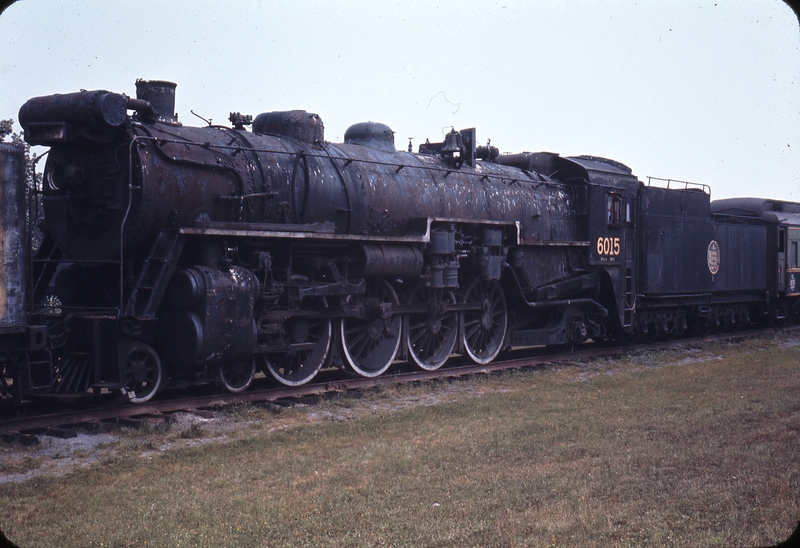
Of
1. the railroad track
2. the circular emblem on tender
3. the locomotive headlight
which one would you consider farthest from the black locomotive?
the circular emblem on tender

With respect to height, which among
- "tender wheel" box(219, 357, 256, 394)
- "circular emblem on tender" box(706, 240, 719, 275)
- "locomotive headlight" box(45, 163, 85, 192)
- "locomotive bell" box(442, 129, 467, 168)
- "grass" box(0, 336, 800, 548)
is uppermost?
"locomotive bell" box(442, 129, 467, 168)

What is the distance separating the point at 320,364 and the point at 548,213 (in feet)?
21.6

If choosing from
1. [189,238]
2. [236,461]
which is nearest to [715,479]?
[236,461]

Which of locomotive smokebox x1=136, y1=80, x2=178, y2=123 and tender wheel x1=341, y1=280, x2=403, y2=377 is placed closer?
locomotive smokebox x1=136, y1=80, x2=178, y2=123

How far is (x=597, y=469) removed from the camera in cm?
725

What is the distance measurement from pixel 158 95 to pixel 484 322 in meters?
7.36

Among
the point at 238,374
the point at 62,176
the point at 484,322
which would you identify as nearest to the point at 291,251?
the point at 238,374

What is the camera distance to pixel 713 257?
21.7m

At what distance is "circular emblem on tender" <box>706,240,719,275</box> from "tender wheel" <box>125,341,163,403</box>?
1556 cm

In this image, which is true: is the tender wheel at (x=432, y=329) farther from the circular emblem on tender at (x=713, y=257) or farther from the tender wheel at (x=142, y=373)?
the circular emblem on tender at (x=713, y=257)

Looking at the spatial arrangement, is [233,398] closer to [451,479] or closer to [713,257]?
[451,479]

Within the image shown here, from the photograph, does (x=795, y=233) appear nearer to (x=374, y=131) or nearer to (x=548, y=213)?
(x=548, y=213)

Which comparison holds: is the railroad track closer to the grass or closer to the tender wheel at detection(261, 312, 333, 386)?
the tender wheel at detection(261, 312, 333, 386)

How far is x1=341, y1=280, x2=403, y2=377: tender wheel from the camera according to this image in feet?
44.1
